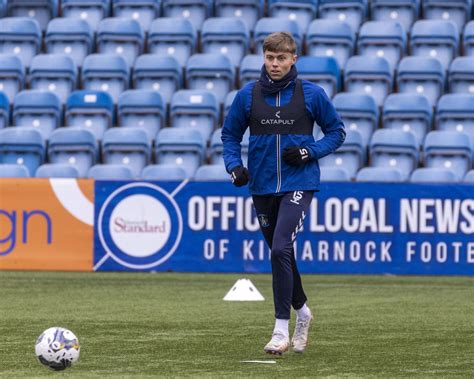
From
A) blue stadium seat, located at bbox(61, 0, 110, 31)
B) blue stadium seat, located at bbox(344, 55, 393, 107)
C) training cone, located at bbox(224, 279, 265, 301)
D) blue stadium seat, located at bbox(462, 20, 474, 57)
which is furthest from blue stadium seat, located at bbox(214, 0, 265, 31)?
training cone, located at bbox(224, 279, 265, 301)

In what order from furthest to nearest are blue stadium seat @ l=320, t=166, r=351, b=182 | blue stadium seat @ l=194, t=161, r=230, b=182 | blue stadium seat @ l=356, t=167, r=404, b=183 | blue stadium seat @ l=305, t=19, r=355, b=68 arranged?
blue stadium seat @ l=305, t=19, r=355, b=68
blue stadium seat @ l=194, t=161, r=230, b=182
blue stadium seat @ l=356, t=167, r=404, b=183
blue stadium seat @ l=320, t=166, r=351, b=182

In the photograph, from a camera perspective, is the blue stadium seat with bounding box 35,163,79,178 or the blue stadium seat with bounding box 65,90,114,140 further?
the blue stadium seat with bounding box 65,90,114,140

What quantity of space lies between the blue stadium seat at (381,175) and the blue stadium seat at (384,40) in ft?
10.3

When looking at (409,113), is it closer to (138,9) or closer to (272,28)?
(272,28)

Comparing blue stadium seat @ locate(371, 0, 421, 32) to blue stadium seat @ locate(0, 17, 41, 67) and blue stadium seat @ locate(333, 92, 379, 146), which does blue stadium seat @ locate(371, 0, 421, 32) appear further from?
blue stadium seat @ locate(0, 17, 41, 67)

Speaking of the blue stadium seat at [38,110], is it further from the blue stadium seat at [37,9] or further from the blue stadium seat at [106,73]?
the blue stadium seat at [37,9]

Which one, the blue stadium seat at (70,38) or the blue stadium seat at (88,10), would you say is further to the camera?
the blue stadium seat at (88,10)

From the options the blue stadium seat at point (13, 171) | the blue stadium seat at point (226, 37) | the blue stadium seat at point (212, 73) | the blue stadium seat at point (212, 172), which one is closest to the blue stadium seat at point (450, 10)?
the blue stadium seat at point (226, 37)

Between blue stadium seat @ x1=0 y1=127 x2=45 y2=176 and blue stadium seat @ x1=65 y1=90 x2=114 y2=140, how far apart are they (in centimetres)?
81

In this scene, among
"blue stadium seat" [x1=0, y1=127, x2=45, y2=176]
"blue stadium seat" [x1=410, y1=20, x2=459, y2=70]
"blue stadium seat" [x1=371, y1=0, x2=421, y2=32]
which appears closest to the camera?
"blue stadium seat" [x1=0, y1=127, x2=45, y2=176]

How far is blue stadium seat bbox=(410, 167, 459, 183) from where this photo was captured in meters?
16.8

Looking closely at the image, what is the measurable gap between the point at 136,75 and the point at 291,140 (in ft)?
39.7

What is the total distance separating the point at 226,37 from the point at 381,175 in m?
4.36

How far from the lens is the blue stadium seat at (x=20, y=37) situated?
67.3 ft
